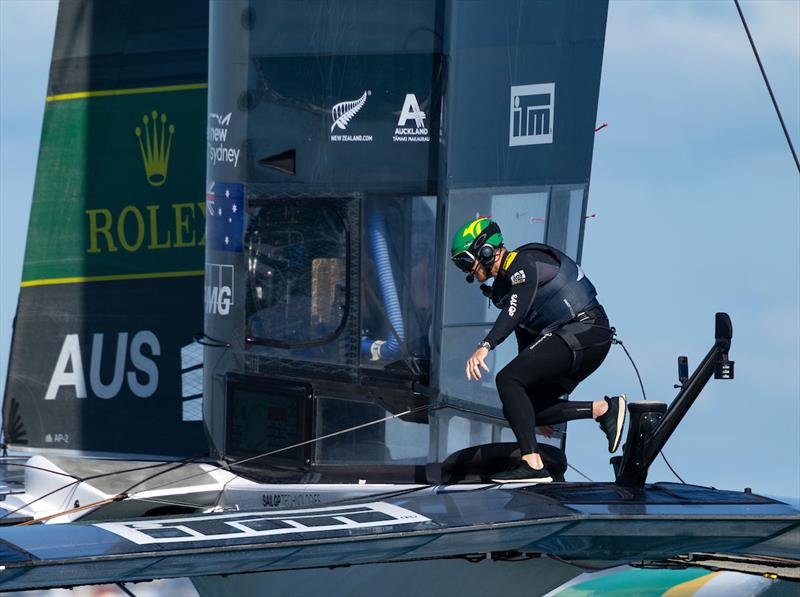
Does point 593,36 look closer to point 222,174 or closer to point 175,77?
point 222,174

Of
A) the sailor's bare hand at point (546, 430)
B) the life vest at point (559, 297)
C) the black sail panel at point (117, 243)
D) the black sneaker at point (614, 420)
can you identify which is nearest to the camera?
the black sneaker at point (614, 420)

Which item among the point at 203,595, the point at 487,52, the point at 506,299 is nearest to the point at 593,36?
the point at 487,52

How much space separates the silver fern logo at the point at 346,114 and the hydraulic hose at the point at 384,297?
0.37 m

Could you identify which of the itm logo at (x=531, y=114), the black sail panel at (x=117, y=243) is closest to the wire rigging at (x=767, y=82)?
the itm logo at (x=531, y=114)

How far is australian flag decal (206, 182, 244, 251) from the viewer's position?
301 inches

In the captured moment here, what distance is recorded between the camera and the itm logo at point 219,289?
302 inches

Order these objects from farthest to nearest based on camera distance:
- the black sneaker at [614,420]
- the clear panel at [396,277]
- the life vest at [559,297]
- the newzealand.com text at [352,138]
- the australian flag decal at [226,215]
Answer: the australian flag decal at [226,215] → the newzealand.com text at [352,138] → the clear panel at [396,277] → the life vest at [559,297] → the black sneaker at [614,420]

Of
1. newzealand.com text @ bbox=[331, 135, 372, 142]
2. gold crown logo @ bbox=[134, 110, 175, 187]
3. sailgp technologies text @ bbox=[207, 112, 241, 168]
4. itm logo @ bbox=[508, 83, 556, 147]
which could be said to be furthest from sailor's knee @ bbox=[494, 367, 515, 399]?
gold crown logo @ bbox=[134, 110, 175, 187]

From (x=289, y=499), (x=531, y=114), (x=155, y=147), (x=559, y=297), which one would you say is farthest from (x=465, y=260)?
(x=155, y=147)

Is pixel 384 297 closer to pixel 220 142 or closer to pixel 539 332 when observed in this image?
pixel 539 332

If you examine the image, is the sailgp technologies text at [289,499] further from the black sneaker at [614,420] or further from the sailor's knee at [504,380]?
the black sneaker at [614,420]

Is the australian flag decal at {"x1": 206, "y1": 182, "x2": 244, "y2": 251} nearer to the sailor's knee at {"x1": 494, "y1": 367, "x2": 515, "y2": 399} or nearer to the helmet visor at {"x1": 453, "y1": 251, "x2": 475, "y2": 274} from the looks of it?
the helmet visor at {"x1": 453, "y1": 251, "x2": 475, "y2": 274}

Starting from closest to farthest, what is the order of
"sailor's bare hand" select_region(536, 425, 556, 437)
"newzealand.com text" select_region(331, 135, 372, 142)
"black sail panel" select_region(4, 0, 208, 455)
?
"sailor's bare hand" select_region(536, 425, 556, 437) < "newzealand.com text" select_region(331, 135, 372, 142) < "black sail panel" select_region(4, 0, 208, 455)

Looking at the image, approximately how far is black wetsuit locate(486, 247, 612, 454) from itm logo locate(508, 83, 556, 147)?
0.93 meters
